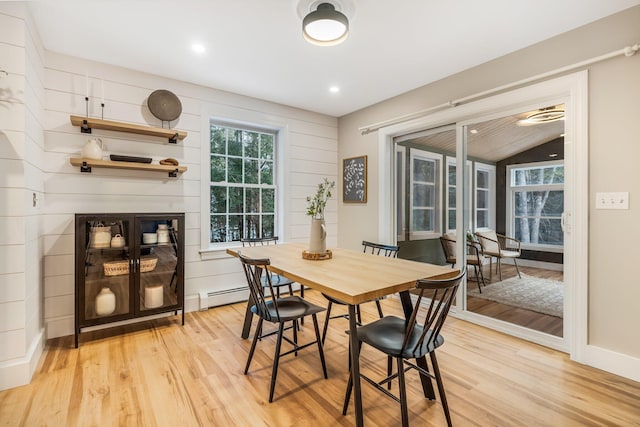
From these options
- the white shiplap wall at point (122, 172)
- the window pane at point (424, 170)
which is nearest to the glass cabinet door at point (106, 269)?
the white shiplap wall at point (122, 172)

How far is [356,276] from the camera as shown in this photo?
1.83 metres

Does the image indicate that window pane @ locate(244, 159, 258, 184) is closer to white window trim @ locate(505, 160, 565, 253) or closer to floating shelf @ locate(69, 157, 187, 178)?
floating shelf @ locate(69, 157, 187, 178)

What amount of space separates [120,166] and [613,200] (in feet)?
13.5

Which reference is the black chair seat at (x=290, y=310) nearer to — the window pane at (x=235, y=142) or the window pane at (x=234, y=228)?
the window pane at (x=234, y=228)

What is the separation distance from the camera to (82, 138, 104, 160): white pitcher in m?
2.79

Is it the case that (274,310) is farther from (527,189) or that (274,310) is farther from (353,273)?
(527,189)

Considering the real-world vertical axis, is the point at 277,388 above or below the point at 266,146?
below

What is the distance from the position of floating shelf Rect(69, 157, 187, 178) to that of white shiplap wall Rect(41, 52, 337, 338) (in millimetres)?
92

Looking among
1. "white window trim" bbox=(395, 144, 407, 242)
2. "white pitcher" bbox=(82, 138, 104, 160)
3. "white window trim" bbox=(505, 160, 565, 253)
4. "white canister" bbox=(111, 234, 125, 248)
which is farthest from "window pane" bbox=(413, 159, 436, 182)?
"white pitcher" bbox=(82, 138, 104, 160)

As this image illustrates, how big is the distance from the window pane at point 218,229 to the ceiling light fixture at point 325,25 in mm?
2409

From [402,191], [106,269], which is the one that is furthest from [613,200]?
[106,269]

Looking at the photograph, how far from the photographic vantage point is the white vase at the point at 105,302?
2.76m

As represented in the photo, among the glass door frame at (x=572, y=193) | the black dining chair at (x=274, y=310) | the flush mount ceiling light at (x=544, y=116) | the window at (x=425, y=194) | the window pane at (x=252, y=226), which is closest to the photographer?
the black dining chair at (x=274, y=310)

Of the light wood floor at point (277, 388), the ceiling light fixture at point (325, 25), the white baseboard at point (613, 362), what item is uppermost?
the ceiling light fixture at point (325, 25)
